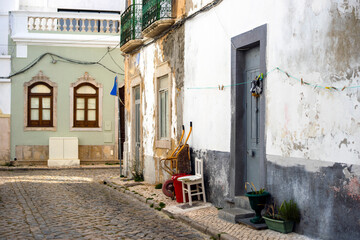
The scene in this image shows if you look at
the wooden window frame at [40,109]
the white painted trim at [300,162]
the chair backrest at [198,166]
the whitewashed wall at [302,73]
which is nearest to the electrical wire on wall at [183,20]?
the whitewashed wall at [302,73]

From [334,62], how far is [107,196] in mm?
6887

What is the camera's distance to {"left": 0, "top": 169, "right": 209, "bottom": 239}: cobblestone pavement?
7.05m

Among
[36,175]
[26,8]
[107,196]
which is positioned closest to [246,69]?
[107,196]

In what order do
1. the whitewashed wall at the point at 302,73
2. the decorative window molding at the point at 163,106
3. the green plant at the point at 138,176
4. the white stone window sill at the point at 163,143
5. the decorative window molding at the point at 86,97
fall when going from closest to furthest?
the whitewashed wall at the point at 302,73 < the white stone window sill at the point at 163,143 < the decorative window molding at the point at 163,106 < the green plant at the point at 138,176 < the decorative window molding at the point at 86,97

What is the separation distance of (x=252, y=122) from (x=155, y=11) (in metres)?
4.80

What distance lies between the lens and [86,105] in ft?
67.7

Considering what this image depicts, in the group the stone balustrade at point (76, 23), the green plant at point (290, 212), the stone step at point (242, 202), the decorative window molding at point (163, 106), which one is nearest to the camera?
the green plant at point (290, 212)

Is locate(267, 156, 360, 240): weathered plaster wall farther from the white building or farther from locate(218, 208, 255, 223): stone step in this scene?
locate(218, 208, 255, 223): stone step

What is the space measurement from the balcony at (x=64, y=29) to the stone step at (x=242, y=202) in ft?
45.1

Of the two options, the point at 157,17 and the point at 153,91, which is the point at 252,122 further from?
the point at 153,91

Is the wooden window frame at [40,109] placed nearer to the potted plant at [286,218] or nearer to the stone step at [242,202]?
the stone step at [242,202]

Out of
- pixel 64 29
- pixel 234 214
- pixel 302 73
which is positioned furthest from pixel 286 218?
pixel 64 29

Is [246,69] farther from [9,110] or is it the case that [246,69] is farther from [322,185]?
[9,110]

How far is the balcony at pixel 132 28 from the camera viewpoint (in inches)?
539
